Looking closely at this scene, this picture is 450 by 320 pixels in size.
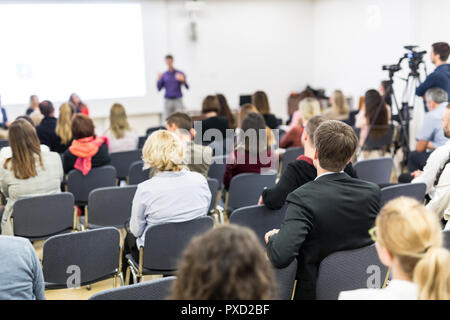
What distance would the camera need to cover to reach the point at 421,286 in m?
1.34

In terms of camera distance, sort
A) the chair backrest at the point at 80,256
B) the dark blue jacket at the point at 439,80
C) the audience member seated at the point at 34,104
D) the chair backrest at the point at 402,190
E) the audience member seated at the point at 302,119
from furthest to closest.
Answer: the audience member seated at the point at 34,104 → the dark blue jacket at the point at 439,80 → the audience member seated at the point at 302,119 → the chair backrest at the point at 402,190 → the chair backrest at the point at 80,256

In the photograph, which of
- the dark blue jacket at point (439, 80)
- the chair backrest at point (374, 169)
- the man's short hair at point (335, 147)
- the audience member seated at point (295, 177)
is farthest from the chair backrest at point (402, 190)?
the dark blue jacket at point (439, 80)

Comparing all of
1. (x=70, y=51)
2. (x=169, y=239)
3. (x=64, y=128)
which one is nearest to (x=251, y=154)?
(x=169, y=239)

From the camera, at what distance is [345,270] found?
2.14 m

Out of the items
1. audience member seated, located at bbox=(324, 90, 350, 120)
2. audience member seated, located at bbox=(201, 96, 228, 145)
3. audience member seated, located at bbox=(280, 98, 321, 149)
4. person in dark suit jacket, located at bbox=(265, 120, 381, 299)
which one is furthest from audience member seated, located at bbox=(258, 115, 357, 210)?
audience member seated, located at bbox=(324, 90, 350, 120)

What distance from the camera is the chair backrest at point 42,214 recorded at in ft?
10.9

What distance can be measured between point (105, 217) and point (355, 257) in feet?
6.93

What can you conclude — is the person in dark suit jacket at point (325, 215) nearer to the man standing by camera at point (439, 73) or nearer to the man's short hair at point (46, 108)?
the man standing by camera at point (439, 73)

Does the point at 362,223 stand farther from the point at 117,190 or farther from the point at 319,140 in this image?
the point at 117,190

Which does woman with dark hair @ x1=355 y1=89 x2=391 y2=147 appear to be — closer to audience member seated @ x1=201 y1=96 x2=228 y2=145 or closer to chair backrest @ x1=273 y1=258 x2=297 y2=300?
audience member seated @ x1=201 y1=96 x2=228 y2=145

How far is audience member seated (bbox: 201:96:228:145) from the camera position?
5719 mm

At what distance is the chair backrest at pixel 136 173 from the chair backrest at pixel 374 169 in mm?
2000

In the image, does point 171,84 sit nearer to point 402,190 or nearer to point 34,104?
point 34,104

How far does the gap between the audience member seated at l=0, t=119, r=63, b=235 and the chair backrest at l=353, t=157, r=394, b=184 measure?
260 centimetres
